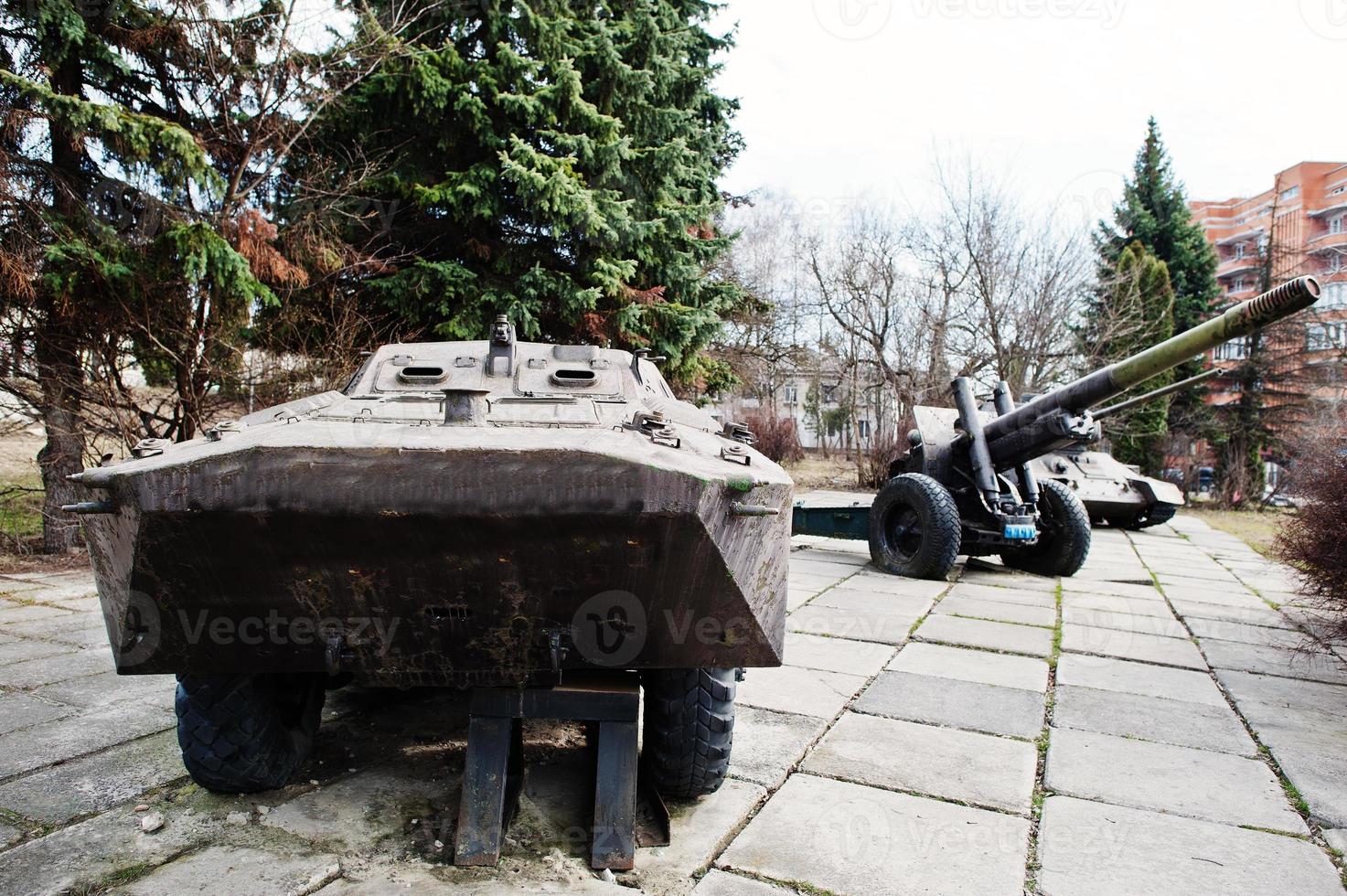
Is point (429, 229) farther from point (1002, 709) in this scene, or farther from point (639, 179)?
point (1002, 709)

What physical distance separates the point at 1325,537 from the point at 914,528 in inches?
126

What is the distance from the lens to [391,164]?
1037cm

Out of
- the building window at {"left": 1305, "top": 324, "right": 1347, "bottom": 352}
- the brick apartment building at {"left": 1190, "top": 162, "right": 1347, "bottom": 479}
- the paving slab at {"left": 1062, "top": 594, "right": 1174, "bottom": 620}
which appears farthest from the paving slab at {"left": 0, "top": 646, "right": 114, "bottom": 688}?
the building window at {"left": 1305, "top": 324, "right": 1347, "bottom": 352}

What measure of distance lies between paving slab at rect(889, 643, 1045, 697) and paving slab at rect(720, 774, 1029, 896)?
1.84 m

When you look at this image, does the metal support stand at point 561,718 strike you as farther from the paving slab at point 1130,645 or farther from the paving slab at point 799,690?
the paving slab at point 1130,645

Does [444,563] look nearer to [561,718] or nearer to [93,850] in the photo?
[561,718]

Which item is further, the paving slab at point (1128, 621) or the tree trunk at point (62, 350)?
the tree trunk at point (62, 350)

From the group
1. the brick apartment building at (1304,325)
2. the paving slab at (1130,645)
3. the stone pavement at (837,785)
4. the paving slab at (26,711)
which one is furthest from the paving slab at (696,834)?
the brick apartment building at (1304,325)

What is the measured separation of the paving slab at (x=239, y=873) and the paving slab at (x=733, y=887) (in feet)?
3.59

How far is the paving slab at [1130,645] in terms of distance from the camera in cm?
556

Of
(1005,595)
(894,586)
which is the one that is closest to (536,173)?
(894,586)

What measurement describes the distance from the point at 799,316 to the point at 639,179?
1450cm

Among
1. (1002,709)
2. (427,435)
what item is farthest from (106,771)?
(1002,709)

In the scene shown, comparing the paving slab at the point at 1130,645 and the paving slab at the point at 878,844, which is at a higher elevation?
the paving slab at the point at 1130,645
